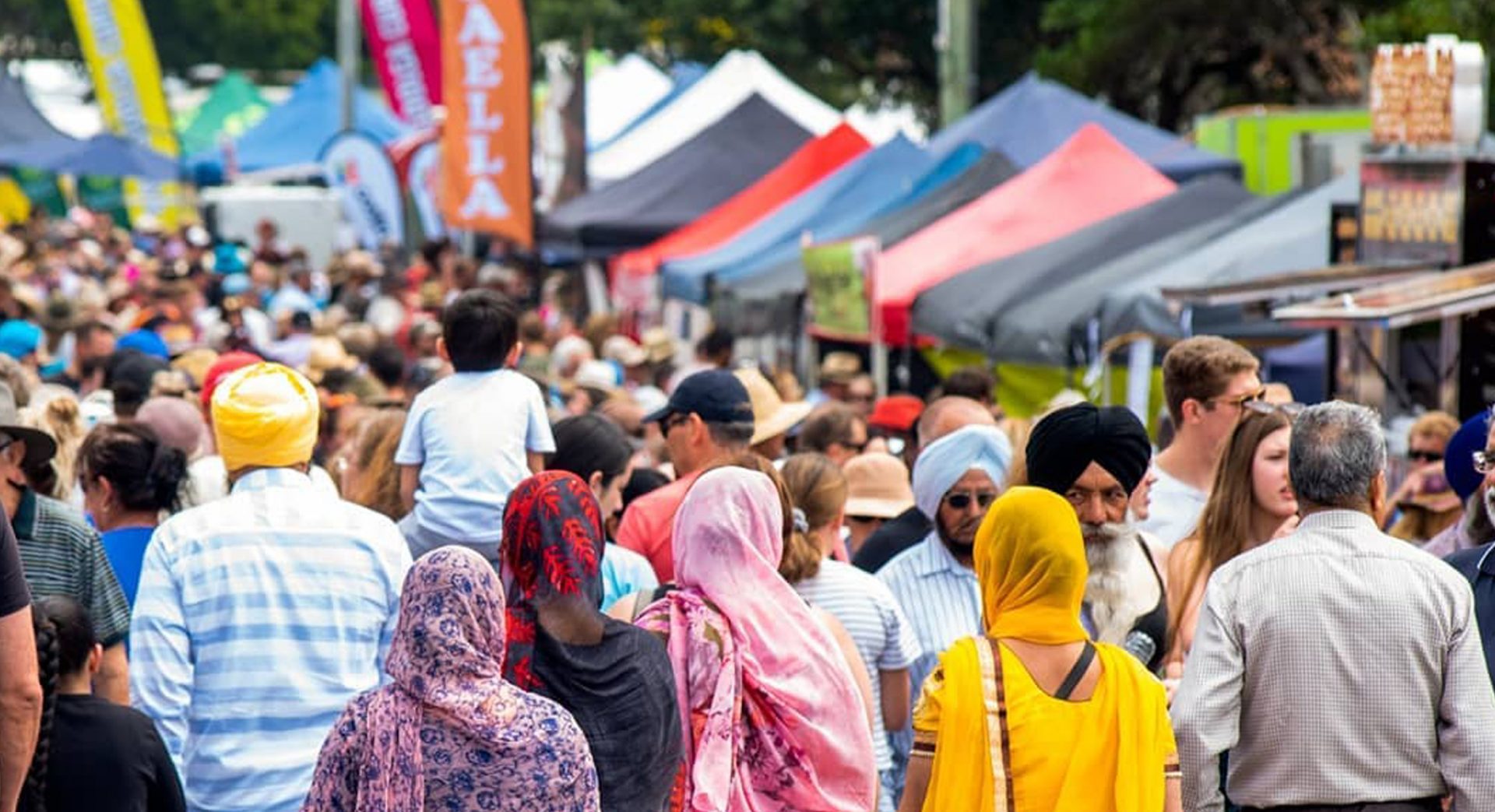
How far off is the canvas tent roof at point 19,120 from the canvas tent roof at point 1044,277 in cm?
2592

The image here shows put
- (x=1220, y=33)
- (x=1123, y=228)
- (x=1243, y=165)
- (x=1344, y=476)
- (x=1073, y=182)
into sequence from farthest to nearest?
(x=1220, y=33)
(x=1243, y=165)
(x=1073, y=182)
(x=1123, y=228)
(x=1344, y=476)

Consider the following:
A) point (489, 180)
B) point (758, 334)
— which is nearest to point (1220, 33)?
point (489, 180)

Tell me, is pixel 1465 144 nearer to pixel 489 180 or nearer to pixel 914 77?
pixel 489 180

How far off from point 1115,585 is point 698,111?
20.5 metres

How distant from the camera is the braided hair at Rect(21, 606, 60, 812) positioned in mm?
4887

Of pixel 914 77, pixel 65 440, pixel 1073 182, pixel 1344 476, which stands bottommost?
pixel 914 77

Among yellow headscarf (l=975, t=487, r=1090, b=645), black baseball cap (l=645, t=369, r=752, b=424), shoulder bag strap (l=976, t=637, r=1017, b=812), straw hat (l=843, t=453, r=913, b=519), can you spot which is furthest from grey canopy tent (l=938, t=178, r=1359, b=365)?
shoulder bag strap (l=976, t=637, r=1017, b=812)

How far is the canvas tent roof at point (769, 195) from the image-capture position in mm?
20359

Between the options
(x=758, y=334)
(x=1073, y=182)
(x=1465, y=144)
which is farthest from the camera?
(x=758, y=334)

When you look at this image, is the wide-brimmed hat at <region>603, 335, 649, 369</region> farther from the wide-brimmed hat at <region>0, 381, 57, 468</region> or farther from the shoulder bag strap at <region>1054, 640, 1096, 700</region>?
the shoulder bag strap at <region>1054, 640, 1096, 700</region>

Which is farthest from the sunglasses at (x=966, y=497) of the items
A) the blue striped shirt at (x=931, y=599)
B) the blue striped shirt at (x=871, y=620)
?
the blue striped shirt at (x=871, y=620)

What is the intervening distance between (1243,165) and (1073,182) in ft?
13.7

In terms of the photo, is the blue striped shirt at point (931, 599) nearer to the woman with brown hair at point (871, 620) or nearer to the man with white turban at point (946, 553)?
the man with white turban at point (946, 553)

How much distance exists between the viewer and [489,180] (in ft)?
70.3
